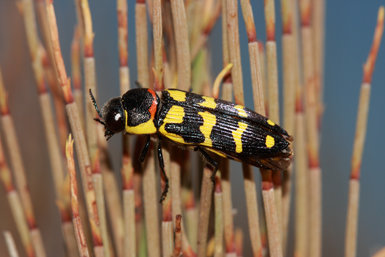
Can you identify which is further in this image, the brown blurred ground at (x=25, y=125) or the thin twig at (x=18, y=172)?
the brown blurred ground at (x=25, y=125)

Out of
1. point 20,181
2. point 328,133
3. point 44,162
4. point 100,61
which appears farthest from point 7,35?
point 328,133

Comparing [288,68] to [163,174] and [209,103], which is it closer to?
[209,103]

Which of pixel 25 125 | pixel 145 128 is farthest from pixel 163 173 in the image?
pixel 25 125

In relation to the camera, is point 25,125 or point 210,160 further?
Answer: point 25,125

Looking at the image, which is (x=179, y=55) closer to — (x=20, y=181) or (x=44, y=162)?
(x=20, y=181)

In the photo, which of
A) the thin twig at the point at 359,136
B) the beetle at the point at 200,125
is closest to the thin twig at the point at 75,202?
the beetle at the point at 200,125

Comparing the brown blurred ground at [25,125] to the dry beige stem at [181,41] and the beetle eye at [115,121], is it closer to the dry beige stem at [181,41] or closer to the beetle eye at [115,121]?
the beetle eye at [115,121]

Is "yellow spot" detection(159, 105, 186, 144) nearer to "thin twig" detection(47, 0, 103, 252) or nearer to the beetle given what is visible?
the beetle
